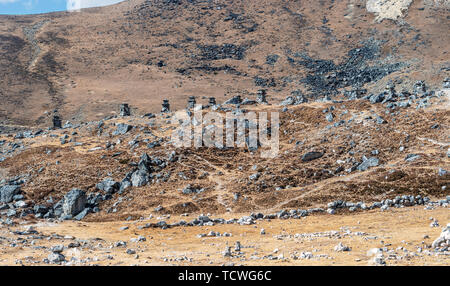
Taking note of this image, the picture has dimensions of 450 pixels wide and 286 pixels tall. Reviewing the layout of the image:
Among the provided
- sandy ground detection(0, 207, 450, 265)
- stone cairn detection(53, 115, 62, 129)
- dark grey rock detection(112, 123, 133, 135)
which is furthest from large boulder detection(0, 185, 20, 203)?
stone cairn detection(53, 115, 62, 129)

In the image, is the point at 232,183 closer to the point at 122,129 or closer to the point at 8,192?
the point at 122,129

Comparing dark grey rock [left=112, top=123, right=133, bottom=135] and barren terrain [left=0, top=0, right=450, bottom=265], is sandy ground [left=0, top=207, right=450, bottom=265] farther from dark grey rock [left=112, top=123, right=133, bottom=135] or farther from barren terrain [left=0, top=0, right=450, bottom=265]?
dark grey rock [left=112, top=123, right=133, bottom=135]

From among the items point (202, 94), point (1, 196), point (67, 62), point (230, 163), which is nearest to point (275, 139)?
point (230, 163)

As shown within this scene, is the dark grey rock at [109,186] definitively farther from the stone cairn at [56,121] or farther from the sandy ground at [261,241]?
the stone cairn at [56,121]

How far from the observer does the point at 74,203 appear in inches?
1141

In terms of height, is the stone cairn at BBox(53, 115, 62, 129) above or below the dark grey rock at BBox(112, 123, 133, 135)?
above

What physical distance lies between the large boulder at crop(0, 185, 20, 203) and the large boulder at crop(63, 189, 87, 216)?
5123 millimetres

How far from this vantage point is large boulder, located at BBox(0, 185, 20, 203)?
31.1m

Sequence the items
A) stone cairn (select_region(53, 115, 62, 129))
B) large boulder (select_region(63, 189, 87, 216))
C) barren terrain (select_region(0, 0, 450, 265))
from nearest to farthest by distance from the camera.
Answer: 1. barren terrain (select_region(0, 0, 450, 265))
2. large boulder (select_region(63, 189, 87, 216))
3. stone cairn (select_region(53, 115, 62, 129))

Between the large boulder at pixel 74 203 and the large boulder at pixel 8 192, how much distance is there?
512 cm

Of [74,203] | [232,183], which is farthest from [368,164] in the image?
[74,203]

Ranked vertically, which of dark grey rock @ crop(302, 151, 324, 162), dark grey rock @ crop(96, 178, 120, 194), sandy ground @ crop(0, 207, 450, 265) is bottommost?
sandy ground @ crop(0, 207, 450, 265)

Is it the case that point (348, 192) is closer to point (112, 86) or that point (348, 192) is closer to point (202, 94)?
point (202, 94)

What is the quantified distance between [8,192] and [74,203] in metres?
6.75
